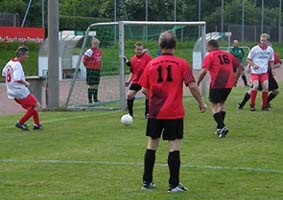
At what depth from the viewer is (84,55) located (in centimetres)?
2200

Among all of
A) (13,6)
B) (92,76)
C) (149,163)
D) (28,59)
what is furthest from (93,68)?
(13,6)

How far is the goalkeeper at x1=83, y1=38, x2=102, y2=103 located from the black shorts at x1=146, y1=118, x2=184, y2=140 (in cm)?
1285

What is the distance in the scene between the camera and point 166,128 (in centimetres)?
898

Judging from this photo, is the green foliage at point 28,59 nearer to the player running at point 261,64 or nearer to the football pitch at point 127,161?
the player running at point 261,64

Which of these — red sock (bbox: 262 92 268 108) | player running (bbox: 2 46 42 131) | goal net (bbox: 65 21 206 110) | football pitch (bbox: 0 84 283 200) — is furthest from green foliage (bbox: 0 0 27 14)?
player running (bbox: 2 46 42 131)

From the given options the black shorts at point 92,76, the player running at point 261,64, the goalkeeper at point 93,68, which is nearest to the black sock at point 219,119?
the player running at point 261,64

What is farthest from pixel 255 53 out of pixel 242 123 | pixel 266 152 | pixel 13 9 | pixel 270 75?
pixel 13 9

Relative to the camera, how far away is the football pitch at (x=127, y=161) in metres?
8.98

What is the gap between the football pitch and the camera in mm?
8984

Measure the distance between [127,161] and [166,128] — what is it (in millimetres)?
2447

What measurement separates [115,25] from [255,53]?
4.77 metres

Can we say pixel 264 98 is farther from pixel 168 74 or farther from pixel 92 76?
pixel 168 74

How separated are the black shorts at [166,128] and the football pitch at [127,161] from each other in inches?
26.4

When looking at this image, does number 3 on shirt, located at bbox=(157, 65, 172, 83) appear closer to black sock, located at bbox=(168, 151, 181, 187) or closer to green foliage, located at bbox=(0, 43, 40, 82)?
black sock, located at bbox=(168, 151, 181, 187)
